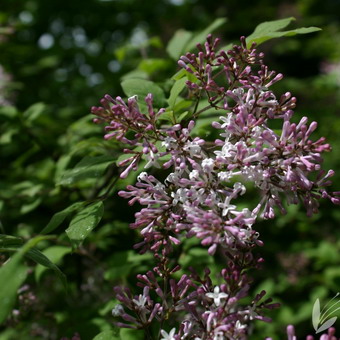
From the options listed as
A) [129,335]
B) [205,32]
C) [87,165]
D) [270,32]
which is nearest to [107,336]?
[129,335]

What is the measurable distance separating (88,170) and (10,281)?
67cm

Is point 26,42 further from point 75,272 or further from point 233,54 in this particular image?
point 233,54

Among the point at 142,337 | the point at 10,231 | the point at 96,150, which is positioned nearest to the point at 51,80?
the point at 10,231

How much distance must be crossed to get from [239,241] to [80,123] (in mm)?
1560

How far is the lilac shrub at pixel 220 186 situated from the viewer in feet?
4.26

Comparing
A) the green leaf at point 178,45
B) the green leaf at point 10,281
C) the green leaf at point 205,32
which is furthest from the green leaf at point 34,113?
the green leaf at point 10,281

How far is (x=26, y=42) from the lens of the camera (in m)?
4.86

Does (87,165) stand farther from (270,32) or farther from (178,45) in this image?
(178,45)

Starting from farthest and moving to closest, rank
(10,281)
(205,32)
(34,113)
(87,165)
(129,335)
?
(34,113) < (205,32) < (87,165) < (129,335) < (10,281)

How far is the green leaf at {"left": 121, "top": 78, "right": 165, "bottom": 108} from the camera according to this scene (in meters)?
1.76

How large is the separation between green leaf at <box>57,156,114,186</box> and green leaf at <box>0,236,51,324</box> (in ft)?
1.96

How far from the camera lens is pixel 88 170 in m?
1.68

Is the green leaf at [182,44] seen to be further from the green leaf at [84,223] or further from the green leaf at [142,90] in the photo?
the green leaf at [84,223]

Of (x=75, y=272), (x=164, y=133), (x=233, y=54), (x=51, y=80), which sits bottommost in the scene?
(x=75, y=272)
